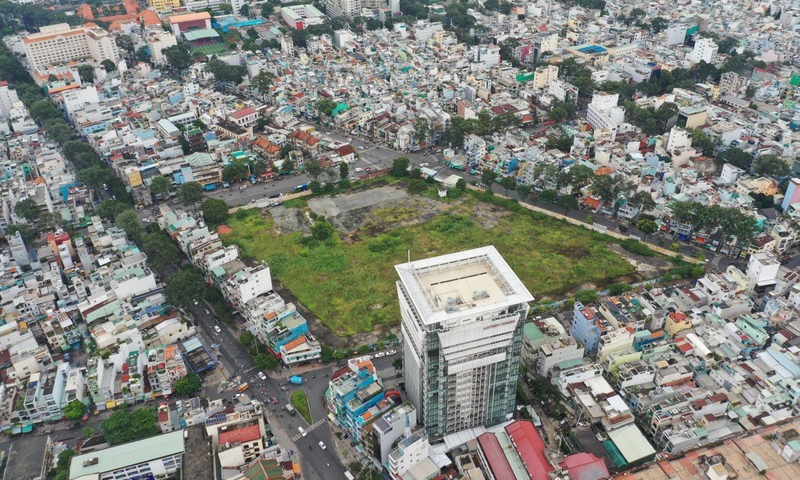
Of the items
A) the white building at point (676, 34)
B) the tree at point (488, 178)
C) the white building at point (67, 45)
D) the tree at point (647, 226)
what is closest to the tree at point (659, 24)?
the white building at point (676, 34)

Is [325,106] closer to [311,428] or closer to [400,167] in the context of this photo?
[400,167]

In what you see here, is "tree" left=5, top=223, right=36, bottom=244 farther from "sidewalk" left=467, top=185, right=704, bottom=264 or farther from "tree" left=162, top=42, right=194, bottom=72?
"tree" left=162, top=42, right=194, bottom=72

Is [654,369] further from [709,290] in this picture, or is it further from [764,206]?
[764,206]

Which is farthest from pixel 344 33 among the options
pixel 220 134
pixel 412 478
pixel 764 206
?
pixel 412 478

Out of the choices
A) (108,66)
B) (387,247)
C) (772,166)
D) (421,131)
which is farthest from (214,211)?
(772,166)

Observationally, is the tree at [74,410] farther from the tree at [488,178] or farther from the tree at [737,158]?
the tree at [737,158]
